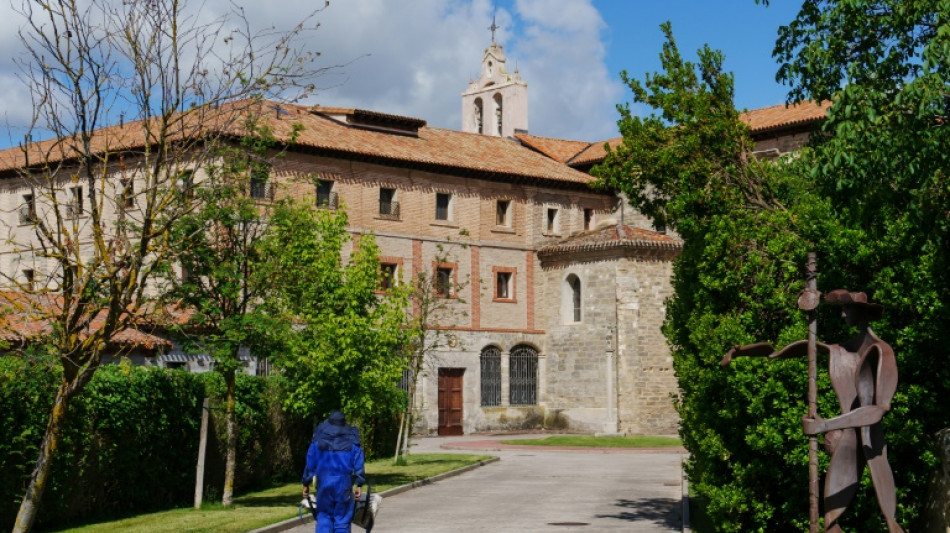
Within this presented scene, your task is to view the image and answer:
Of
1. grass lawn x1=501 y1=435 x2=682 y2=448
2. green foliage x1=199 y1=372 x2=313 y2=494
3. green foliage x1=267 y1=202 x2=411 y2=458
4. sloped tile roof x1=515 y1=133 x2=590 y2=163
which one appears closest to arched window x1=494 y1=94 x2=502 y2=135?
sloped tile roof x1=515 y1=133 x2=590 y2=163

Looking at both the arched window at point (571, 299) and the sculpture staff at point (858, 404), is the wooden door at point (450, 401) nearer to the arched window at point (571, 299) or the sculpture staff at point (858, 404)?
the arched window at point (571, 299)

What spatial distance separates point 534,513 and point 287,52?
361 inches

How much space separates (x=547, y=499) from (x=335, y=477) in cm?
884

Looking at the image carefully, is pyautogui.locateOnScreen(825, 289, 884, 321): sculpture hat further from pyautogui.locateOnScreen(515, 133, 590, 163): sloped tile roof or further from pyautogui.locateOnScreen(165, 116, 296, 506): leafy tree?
pyautogui.locateOnScreen(515, 133, 590, 163): sloped tile roof

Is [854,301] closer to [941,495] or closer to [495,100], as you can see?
[941,495]

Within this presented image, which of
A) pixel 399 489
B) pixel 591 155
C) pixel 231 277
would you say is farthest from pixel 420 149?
pixel 231 277

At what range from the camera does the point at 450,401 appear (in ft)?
145

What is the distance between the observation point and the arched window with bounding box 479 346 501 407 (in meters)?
45.2

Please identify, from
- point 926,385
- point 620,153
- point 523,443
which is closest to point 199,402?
point 620,153

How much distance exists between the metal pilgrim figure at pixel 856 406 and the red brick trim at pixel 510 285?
114ft

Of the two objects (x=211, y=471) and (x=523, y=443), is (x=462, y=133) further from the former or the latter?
(x=211, y=471)

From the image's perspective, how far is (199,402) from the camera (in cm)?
2094

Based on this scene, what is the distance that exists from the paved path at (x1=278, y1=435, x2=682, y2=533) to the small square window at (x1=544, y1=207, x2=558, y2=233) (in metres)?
16.9

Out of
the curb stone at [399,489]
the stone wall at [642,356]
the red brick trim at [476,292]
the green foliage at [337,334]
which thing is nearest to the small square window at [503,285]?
the red brick trim at [476,292]
